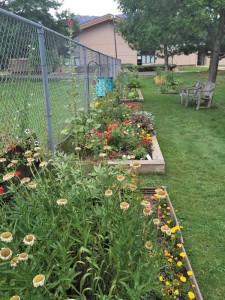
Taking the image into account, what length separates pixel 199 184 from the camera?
374 centimetres

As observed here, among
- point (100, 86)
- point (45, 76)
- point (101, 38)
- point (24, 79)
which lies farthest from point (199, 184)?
point (101, 38)

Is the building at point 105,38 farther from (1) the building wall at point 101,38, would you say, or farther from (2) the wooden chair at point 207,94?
(2) the wooden chair at point 207,94

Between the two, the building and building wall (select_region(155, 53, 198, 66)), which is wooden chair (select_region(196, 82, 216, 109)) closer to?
the building

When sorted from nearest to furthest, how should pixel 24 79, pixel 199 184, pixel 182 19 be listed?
pixel 24 79
pixel 199 184
pixel 182 19

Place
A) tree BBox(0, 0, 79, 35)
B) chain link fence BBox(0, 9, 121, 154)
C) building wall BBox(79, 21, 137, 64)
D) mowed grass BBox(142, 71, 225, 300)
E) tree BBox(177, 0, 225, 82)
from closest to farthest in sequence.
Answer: mowed grass BBox(142, 71, 225, 300) < chain link fence BBox(0, 9, 121, 154) < tree BBox(177, 0, 225, 82) < tree BBox(0, 0, 79, 35) < building wall BBox(79, 21, 137, 64)

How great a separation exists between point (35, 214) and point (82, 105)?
15.3 feet

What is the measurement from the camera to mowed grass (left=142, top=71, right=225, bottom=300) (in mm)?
2324

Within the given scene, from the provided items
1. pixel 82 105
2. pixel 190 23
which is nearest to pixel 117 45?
pixel 190 23

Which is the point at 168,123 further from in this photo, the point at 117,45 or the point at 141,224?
the point at 117,45

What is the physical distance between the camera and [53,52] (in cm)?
413

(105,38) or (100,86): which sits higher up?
(105,38)

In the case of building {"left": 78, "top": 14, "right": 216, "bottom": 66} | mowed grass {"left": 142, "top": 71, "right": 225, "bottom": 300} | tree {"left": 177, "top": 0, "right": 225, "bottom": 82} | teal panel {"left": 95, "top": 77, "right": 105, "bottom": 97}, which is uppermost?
building {"left": 78, "top": 14, "right": 216, "bottom": 66}

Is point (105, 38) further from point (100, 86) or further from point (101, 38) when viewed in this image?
point (100, 86)

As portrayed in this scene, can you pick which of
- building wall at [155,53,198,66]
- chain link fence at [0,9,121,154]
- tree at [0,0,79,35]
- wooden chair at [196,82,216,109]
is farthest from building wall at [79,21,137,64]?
chain link fence at [0,9,121,154]
